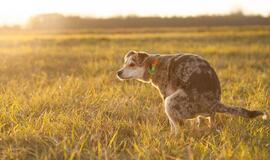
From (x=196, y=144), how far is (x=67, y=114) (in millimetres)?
2089

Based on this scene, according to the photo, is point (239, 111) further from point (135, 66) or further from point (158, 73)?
point (135, 66)

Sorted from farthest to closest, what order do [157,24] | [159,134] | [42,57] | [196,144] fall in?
1. [157,24]
2. [42,57]
3. [159,134]
4. [196,144]

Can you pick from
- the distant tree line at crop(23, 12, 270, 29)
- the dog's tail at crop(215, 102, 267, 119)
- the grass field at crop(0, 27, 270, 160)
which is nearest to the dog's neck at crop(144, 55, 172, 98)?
the grass field at crop(0, 27, 270, 160)

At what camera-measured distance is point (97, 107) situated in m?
7.49

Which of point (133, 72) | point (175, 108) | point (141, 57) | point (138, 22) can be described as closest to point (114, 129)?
point (175, 108)

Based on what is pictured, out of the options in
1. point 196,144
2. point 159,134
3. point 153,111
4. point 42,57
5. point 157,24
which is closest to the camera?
point 196,144

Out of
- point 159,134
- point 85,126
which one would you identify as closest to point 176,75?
point 159,134

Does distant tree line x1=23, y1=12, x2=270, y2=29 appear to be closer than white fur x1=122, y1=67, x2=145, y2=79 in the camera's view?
No

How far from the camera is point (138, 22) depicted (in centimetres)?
5991

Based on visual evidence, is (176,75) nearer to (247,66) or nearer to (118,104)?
(118,104)

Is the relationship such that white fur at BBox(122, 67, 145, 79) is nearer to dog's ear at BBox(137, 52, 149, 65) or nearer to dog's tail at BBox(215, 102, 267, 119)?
dog's ear at BBox(137, 52, 149, 65)

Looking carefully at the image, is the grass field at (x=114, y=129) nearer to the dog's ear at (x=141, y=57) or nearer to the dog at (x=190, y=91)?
the dog at (x=190, y=91)

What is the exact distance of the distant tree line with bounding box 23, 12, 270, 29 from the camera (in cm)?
5834

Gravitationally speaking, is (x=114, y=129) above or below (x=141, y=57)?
below
